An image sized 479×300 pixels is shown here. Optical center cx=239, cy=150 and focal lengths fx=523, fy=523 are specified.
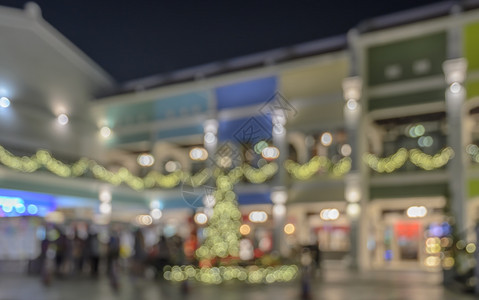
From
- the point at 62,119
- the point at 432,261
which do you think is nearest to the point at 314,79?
the point at 432,261

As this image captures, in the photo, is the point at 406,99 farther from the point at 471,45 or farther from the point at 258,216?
the point at 258,216

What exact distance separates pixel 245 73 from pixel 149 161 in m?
9.93

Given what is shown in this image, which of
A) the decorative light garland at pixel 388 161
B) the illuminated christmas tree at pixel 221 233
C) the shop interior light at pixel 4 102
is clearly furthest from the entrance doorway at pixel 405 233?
the shop interior light at pixel 4 102

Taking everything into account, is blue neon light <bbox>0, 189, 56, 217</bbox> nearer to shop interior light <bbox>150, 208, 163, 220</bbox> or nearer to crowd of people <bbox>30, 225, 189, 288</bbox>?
crowd of people <bbox>30, 225, 189, 288</bbox>

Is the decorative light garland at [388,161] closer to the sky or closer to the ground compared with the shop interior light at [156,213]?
closer to the sky

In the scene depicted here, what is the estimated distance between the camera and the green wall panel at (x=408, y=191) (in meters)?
22.3

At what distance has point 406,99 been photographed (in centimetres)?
2308

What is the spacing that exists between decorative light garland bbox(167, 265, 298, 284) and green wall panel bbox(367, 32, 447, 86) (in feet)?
35.2

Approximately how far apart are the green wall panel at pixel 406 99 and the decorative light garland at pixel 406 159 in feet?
6.93

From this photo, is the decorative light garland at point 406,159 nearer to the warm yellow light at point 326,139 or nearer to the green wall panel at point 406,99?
the green wall panel at point 406,99

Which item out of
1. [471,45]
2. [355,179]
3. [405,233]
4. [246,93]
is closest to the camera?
[471,45]

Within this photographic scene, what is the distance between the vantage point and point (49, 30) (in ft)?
92.5

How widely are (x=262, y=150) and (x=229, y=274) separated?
1151 cm

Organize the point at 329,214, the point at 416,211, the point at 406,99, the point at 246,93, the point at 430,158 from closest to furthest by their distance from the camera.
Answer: the point at 430,158
the point at 406,99
the point at 416,211
the point at 329,214
the point at 246,93
